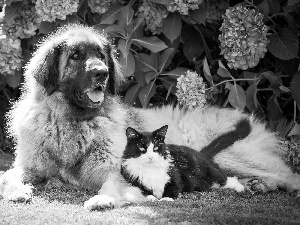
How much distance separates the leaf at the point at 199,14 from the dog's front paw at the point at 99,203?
2.09 m

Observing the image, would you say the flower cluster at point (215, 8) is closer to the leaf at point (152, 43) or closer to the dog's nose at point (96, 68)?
the leaf at point (152, 43)

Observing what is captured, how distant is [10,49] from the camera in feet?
19.5

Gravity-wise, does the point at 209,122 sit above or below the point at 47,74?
below

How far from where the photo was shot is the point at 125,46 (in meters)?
5.37

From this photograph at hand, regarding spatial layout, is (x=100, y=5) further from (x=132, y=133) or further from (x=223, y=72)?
(x=132, y=133)

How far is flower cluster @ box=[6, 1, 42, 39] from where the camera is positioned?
19.1 feet

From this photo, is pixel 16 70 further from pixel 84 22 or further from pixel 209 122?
pixel 209 122

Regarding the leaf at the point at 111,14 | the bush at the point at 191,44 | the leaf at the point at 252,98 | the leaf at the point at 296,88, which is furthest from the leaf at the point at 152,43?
the leaf at the point at 296,88

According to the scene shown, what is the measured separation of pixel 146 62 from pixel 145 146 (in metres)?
1.46

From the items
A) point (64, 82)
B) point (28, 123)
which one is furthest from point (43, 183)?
point (64, 82)

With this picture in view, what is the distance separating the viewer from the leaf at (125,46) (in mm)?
5314

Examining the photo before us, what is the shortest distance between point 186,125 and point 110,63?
938mm

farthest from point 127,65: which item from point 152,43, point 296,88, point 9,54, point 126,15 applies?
point 296,88

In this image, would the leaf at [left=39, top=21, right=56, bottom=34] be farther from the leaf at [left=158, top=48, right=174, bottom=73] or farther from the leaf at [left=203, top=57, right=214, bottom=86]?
the leaf at [left=203, top=57, right=214, bottom=86]
